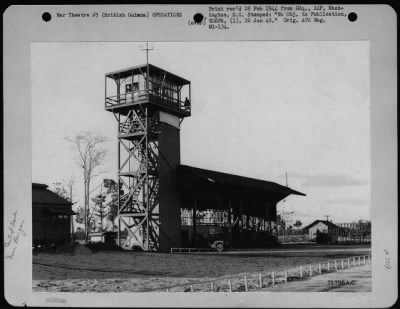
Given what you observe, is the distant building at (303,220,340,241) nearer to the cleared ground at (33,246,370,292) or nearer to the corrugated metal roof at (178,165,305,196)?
the cleared ground at (33,246,370,292)

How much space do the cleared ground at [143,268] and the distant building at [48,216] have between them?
47 centimetres

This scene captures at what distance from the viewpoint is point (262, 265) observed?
45.3 ft

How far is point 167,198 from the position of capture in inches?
611

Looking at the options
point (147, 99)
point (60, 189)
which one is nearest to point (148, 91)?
point (147, 99)

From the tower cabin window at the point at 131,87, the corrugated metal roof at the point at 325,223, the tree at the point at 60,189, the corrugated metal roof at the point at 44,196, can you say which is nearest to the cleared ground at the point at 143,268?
the corrugated metal roof at the point at 325,223

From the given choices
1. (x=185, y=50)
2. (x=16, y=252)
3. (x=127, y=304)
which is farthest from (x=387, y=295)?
(x=16, y=252)

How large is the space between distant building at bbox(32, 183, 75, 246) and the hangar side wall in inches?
104

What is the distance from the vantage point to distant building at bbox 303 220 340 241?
558 inches

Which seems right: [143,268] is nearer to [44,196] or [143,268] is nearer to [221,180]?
[44,196]

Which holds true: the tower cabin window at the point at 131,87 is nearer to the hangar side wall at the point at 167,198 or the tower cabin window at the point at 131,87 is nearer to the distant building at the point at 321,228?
the hangar side wall at the point at 167,198

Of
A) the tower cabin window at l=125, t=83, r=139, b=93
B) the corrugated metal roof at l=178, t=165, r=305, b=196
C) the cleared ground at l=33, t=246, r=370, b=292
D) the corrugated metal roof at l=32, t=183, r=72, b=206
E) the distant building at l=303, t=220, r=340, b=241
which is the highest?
the tower cabin window at l=125, t=83, r=139, b=93

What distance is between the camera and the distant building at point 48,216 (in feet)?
43.0

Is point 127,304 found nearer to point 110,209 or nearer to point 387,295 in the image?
point 110,209

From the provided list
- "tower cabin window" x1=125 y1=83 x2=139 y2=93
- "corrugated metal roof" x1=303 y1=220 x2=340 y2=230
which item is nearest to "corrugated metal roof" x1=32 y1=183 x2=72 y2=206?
"tower cabin window" x1=125 y1=83 x2=139 y2=93
